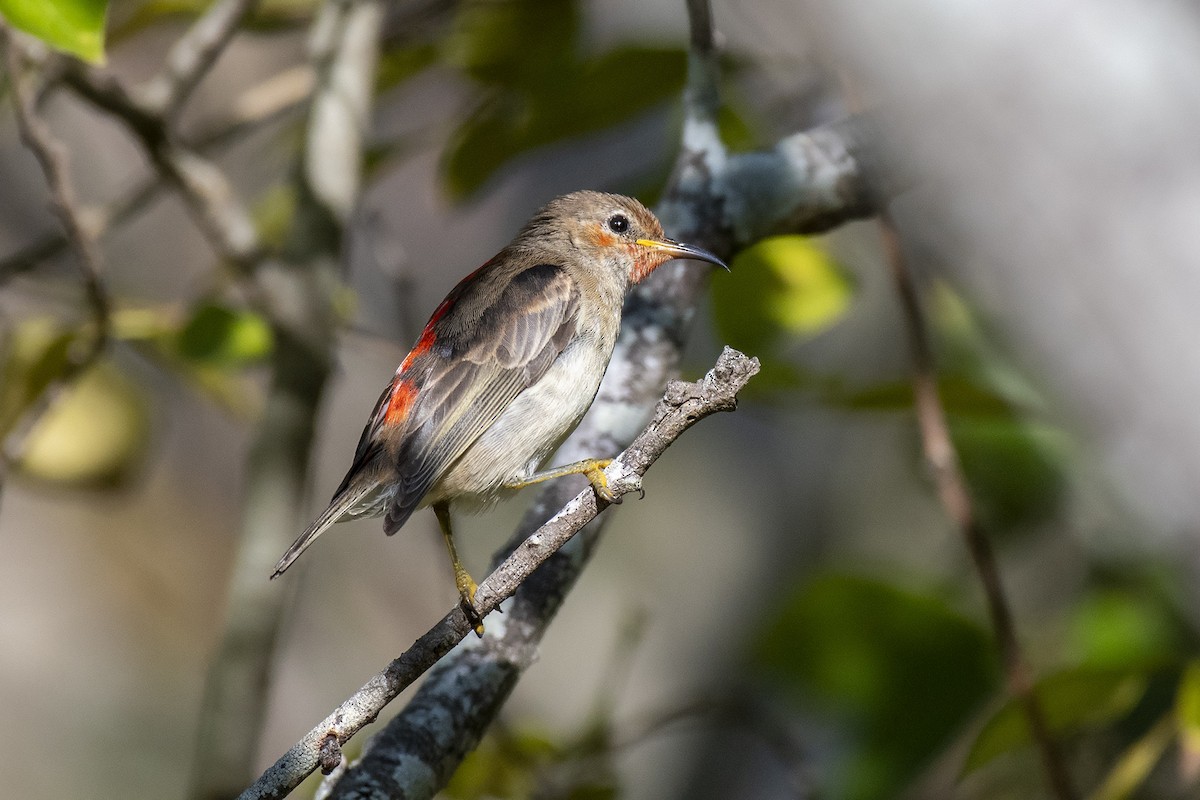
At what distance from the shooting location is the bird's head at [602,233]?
3.54 metres

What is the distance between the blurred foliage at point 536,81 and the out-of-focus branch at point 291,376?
0.35 m

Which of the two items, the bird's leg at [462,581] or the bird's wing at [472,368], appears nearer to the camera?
the bird's leg at [462,581]

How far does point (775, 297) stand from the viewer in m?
3.50

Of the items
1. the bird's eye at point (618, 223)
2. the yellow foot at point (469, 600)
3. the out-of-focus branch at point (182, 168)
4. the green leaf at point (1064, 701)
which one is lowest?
the green leaf at point (1064, 701)

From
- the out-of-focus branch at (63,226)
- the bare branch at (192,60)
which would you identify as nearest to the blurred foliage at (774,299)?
the bare branch at (192,60)

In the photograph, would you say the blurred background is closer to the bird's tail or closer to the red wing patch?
the red wing patch

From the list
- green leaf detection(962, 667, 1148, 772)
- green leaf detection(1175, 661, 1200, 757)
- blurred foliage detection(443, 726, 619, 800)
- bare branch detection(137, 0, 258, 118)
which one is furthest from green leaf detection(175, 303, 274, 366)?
green leaf detection(1175, 661, 1200, 757)

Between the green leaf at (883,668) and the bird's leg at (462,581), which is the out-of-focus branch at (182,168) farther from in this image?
the green leaf at (883,668)

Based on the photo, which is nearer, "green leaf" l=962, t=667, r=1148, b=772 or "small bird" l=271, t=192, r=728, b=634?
"green leaf" l=962, t=667, r=1148, b=772

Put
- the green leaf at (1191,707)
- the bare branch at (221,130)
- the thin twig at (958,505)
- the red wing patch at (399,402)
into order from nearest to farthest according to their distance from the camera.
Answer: the green leaf at (1191,707)
the thin twig at (958,505)
the red wing patch at (399,402)
the bare branch at (221,130)

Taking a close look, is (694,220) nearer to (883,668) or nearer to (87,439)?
(883,668)

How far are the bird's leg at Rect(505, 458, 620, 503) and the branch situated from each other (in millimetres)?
13

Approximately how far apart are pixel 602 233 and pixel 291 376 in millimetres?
1037

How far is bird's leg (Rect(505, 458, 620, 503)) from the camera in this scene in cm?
197
